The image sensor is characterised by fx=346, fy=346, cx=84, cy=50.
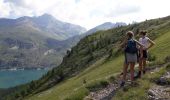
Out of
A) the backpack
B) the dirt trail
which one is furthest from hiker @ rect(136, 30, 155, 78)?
the backpack

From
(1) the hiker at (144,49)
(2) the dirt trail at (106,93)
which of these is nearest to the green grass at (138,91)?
(2) the dirt trail at (106,93)

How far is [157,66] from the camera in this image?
28.7 meters

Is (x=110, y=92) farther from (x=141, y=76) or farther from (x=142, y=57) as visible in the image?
(x=142, y=57)

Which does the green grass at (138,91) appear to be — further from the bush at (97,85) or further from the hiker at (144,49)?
the hiker at (144,49)

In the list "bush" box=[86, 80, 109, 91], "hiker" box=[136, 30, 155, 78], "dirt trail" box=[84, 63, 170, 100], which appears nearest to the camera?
"dirt trail" box=[84, 63, 170, 100]

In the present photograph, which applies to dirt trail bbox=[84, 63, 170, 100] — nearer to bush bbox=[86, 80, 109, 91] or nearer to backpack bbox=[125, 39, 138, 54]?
bush bbox=[86, 80, 109, 91]

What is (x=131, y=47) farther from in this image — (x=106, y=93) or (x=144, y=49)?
(x=144, y=49)

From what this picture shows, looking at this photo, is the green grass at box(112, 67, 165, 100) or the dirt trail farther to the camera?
the dirt trail

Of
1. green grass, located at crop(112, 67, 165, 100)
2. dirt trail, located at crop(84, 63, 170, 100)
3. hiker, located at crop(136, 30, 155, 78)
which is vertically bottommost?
dirt trail, located at crop(84, 63, 170, 100)

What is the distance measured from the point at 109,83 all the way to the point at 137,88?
395cm

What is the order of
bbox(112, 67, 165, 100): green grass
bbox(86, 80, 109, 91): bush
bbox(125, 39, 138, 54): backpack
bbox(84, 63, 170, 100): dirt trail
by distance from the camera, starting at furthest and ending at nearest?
bbox(86, 80, 109, 91): bush, bbox(125, 39, 138, 54): backpack, bbox(84, 63, 170, 100): dirt trail, bbox(112, 67, 165, 100): green grass

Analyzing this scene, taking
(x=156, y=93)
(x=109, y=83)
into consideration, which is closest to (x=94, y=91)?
(x=109, y=83)

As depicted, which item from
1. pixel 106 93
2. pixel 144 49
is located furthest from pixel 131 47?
pixel 144 49

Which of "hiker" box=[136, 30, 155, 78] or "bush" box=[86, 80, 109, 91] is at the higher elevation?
"hiker" box=[136, 30, 155, 78]
